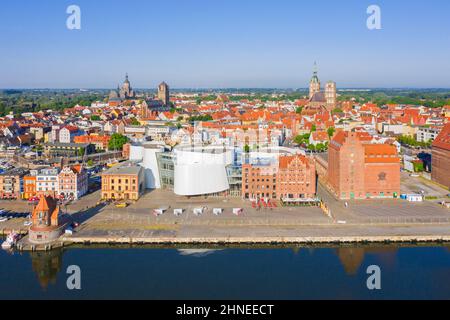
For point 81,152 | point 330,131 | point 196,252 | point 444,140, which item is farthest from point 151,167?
point 330,131

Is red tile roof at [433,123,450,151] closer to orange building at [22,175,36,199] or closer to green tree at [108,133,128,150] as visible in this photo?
orange building at [22,175,36,199]

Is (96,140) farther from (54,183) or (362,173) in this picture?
(362,173)

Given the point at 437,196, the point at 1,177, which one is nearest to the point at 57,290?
the point at 1,177

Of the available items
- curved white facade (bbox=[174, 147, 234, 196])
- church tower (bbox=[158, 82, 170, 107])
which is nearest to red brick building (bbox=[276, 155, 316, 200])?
curved white facade (bbox=[174, 147, 234, 196])

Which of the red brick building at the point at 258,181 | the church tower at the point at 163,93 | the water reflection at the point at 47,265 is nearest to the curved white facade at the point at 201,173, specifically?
the red brick building at the point at 258,181

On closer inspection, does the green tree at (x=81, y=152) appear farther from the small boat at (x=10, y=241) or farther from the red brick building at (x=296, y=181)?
the small boat at (x=10, y=241)

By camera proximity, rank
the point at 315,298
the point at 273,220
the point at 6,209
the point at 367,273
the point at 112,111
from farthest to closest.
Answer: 1. the point at 112,111
2. the point at 6,209
3. the point at 273,220
4. the point at 367,273
5. the point at 315,298

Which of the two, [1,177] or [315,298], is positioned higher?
[1,177]

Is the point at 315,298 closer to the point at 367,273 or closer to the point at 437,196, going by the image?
the point at 367,273
